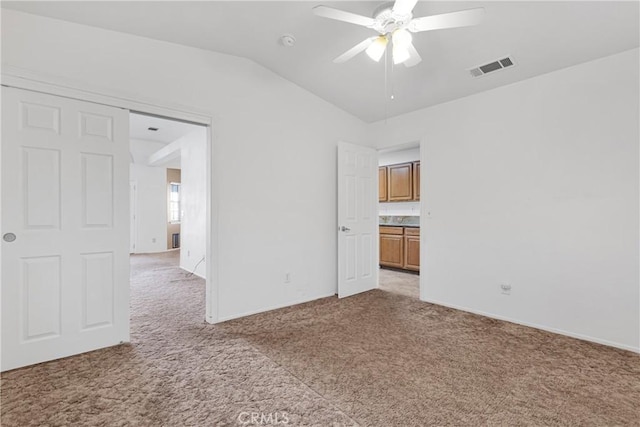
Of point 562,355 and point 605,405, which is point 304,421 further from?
point 562,355

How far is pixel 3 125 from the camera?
2.18 meters

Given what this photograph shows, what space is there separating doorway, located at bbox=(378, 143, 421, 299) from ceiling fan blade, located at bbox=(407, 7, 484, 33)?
322cm

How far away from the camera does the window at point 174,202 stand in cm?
915

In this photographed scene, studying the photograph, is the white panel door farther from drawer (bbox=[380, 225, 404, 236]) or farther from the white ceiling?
drawer (bbox=[380, 225, 404, 236])

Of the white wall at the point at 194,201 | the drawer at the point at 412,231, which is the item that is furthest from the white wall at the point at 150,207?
the drawer at the point at 412,231

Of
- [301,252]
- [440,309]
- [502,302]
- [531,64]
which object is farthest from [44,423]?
[531,64]

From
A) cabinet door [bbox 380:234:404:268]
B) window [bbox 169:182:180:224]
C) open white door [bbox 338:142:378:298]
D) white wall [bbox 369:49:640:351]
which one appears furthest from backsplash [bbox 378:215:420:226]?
window [bbox 169:182:180:224]

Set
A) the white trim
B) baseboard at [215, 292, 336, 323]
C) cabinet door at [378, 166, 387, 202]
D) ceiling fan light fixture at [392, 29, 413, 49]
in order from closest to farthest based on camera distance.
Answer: ceiling fan light fixture at [392, 29, 413, 49], the white trim, baseboard at [215, 292, 336, 323], cabinet door at [378, 166, 387, 202]

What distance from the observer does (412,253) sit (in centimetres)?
552

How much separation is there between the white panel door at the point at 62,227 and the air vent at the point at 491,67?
343cm

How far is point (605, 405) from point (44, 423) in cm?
332

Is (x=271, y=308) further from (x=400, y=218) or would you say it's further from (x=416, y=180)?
(x=416, y=180)

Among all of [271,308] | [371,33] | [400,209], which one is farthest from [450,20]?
[400,209]

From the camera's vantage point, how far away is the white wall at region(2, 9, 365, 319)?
2.42 meters
